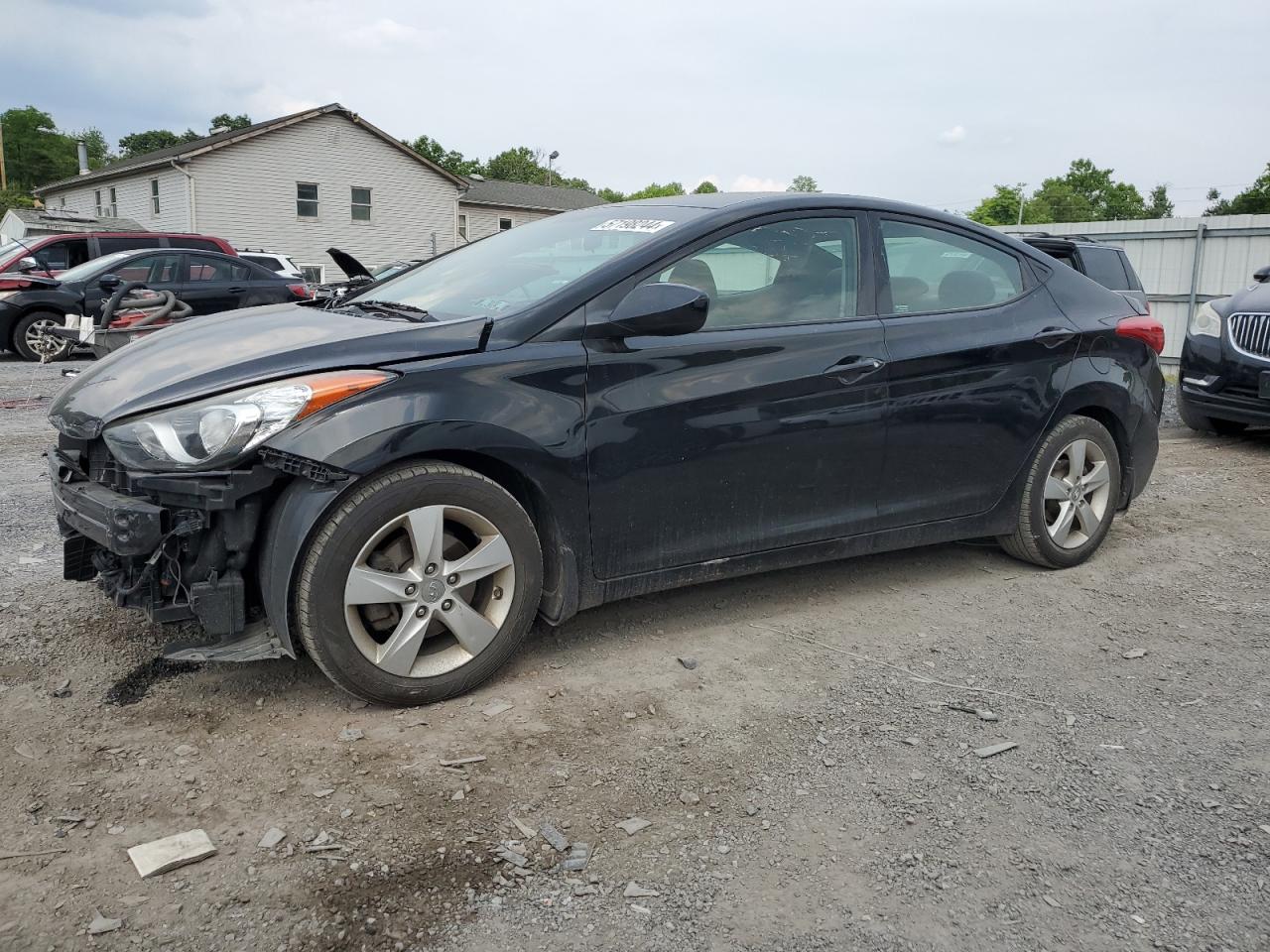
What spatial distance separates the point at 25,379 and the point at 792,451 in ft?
35.2

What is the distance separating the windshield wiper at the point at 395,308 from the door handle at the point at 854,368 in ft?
5.05

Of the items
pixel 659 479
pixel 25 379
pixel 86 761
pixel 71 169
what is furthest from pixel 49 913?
pixel 71 169

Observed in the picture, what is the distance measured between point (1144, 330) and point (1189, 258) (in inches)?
503

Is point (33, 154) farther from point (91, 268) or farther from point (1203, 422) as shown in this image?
point (1203, 422)

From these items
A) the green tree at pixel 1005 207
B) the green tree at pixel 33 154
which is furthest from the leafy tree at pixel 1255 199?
the green tree at pixel 33 154

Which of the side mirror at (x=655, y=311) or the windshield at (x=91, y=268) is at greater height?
the windshield at (x=91, y=268)

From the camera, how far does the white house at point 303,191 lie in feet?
104

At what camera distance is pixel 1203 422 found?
9.10 m

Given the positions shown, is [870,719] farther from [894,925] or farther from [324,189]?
[324,189]

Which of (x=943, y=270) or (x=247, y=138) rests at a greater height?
(x=247, y=138)

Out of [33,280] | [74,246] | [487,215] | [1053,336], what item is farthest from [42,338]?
[487,215]

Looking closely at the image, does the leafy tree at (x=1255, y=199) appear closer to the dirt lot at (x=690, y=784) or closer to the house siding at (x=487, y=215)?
the house siding at (x=487, y=215)

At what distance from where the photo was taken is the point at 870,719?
334cm

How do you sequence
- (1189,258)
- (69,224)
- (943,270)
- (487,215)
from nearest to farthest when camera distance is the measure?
1. (943,270)
2. (1189,258)
3. (69,224)
4. (487,215)
